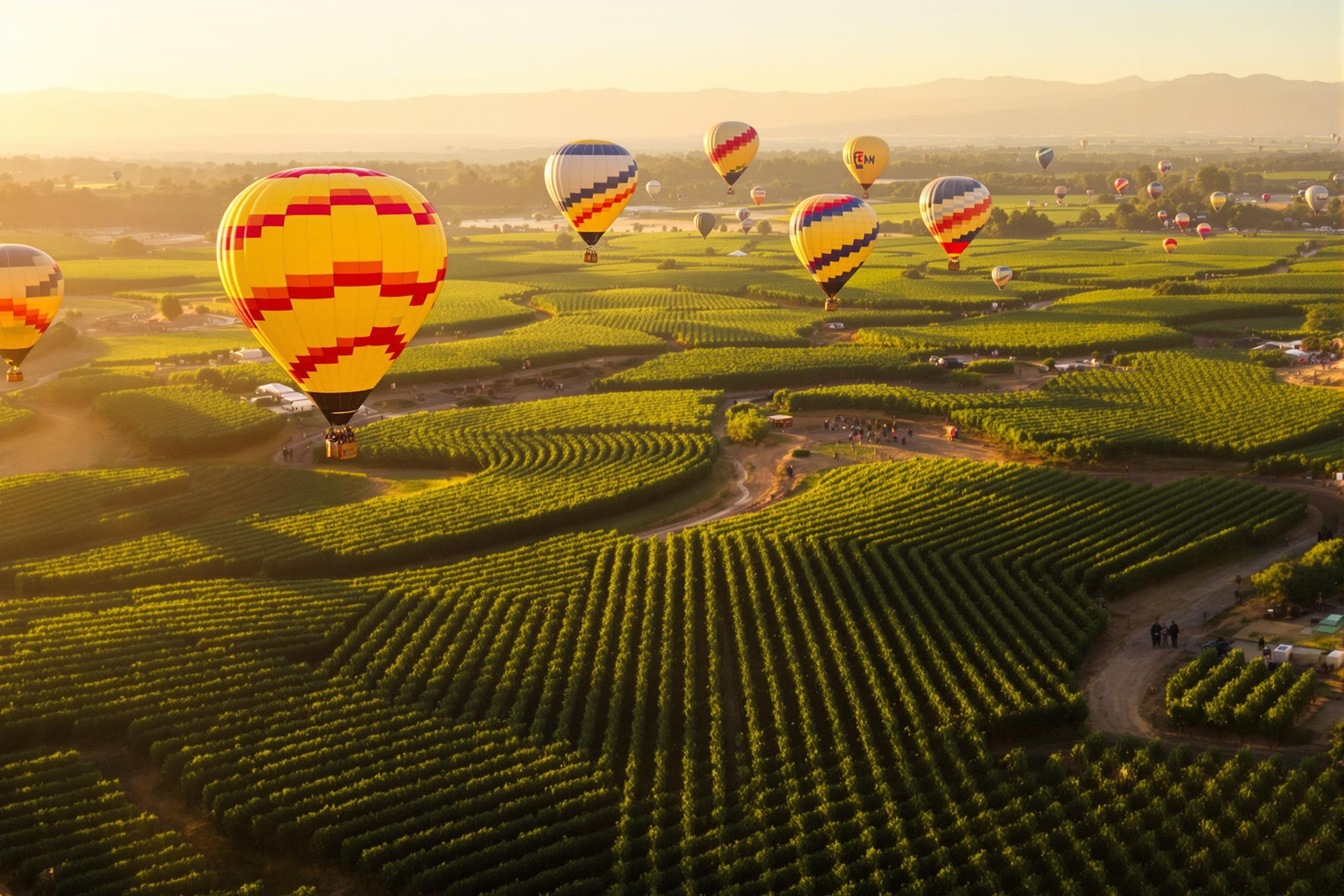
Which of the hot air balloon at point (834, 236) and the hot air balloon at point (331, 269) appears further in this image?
the hot air balloon at point (834, 236)

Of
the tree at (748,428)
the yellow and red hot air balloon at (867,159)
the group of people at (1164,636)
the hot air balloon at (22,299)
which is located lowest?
the group of people at (1164,636)

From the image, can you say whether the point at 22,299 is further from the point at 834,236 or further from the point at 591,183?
the point at 834,236

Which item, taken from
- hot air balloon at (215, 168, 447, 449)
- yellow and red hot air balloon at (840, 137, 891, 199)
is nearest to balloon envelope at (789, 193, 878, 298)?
hot air balloon at (215, 168, 447, 449)

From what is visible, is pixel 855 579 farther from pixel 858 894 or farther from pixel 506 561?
pixel 858 894

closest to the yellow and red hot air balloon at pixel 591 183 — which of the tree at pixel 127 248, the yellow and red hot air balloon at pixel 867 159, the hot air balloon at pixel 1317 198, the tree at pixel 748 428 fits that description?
the tree at pixel 748 428

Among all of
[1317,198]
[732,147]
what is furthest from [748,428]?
[1317,198]

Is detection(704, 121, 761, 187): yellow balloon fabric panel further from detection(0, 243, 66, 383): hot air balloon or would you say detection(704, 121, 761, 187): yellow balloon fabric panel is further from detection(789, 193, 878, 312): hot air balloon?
detection(0, 243, 66, 383): hot air balloon

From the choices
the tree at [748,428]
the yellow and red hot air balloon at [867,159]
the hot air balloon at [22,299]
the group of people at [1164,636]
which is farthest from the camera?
the yellow and red hot air balloon at [867,159]

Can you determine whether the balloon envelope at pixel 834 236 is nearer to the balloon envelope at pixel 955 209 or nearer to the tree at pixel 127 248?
the balloon envelope at pixel 955 209
